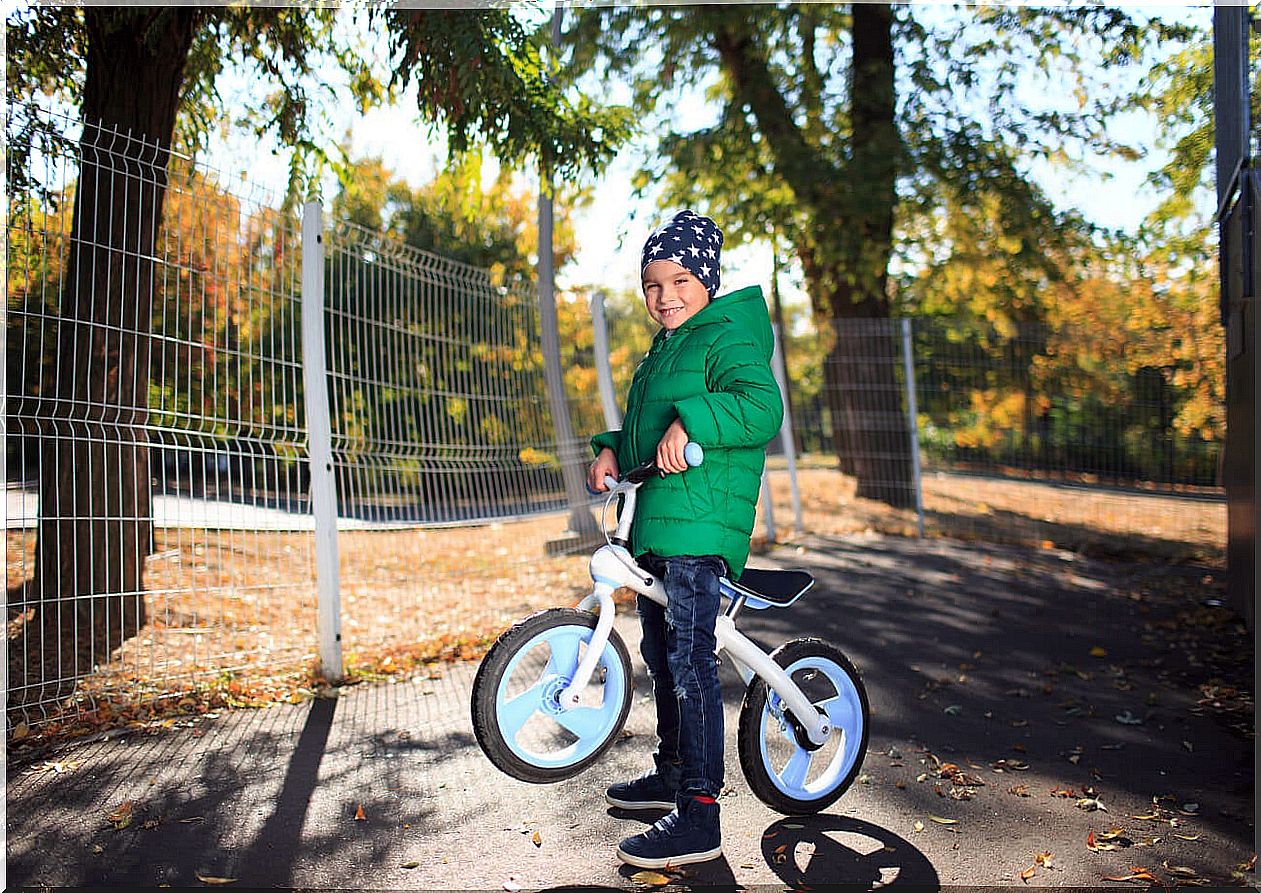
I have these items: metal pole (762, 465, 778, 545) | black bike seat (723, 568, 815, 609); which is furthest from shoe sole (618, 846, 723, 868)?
metal pole (762, 465, 778, 545)

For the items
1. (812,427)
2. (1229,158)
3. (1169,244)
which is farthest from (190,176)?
(1169,244)

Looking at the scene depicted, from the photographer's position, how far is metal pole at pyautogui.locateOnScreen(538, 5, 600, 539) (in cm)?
878

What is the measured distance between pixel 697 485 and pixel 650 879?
1.19 meters

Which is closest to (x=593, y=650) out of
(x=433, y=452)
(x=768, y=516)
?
(x=433, y=452)

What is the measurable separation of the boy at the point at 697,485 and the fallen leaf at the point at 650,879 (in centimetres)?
4

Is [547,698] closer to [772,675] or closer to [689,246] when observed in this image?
[772,675]

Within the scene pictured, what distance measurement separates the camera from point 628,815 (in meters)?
3.87

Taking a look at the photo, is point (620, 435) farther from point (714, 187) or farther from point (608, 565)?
point (714, 187)

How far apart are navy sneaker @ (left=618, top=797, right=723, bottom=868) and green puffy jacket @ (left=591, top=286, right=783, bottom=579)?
75 cm

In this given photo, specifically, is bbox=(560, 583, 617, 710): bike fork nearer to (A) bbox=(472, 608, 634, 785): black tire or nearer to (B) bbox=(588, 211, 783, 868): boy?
(A) bbox=(472, 608, 634, 785): black tire

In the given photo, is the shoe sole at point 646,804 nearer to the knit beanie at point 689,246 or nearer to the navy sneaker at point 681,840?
the navy sneaker at point 681,840

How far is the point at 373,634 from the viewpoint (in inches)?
267

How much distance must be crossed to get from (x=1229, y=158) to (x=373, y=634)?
21.3ft

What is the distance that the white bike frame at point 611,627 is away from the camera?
3389mm
